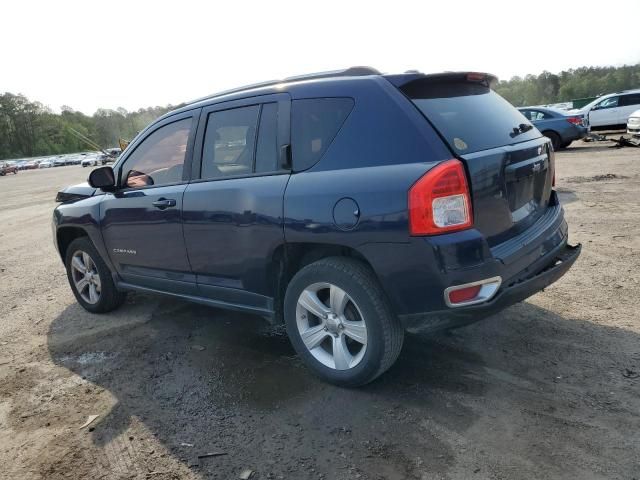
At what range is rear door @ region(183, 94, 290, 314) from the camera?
3.27 metres

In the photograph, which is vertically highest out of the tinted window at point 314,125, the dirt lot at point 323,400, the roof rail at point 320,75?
the roof rail at point 320,75

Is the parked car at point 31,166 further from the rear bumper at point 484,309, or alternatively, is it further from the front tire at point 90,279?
the rear bumper at point 484,309

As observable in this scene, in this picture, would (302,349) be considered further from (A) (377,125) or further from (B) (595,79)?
(B) (595,79)

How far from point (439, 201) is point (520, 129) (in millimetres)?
1170

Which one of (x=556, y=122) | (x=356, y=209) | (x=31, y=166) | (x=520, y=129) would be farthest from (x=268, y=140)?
(x=31, y=166)

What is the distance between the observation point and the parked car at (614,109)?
18188mm

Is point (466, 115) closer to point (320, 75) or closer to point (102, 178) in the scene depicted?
point (320, 75)

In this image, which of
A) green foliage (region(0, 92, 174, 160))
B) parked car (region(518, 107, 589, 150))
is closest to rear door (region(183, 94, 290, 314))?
parked car (region(518, 107, 589, 150))

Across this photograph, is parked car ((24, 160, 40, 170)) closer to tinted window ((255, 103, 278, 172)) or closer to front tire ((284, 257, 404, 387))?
tinted window ((255, 103, 278, 172))

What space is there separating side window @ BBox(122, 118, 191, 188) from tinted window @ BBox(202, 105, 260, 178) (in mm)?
280

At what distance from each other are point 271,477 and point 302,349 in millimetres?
989

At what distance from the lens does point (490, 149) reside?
293 centimetres

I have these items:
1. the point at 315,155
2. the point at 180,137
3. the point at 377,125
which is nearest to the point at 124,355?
the point at 180,137

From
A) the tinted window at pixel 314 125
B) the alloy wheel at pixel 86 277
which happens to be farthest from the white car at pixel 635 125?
the alloy wheel at pixel 86 277
